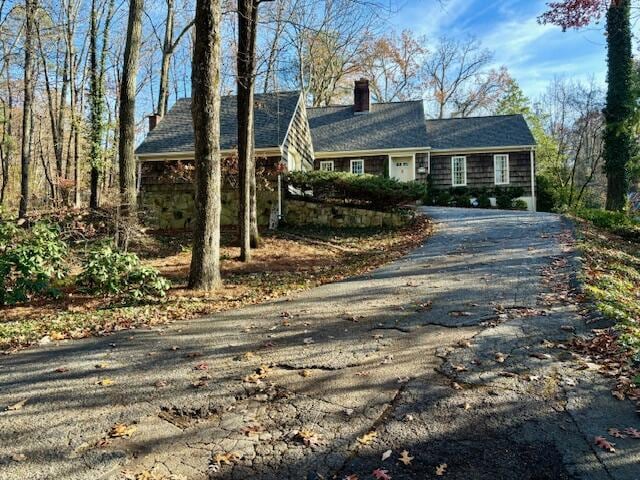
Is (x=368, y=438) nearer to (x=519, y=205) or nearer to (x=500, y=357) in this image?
(x=500, y=357)

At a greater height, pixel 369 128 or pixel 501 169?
pixel 369 128

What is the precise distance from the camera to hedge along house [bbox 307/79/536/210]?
74.1 feet

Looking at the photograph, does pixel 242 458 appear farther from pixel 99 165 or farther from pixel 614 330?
pixel 99 165

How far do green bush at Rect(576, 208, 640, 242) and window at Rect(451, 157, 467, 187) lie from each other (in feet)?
25.9

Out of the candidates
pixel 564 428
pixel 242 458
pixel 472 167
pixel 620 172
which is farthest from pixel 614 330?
pixel 472 167

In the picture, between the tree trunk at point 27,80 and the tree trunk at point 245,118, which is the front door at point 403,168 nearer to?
the tree trunk at point 245,118

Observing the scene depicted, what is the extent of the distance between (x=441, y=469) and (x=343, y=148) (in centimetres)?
2127

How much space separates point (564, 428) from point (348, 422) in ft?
4.63

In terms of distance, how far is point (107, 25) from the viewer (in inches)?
747

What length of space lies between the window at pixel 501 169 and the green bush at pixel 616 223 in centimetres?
726

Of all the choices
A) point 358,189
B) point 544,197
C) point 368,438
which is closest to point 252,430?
point 368,438

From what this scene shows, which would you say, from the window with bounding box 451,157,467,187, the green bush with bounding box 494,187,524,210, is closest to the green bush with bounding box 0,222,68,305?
the window with bounding box 451,157,467,187

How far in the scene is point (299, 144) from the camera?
19656mm

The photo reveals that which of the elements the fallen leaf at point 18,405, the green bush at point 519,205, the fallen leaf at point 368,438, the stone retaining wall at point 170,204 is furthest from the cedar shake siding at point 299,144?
the fallen leaf at point 368,438
